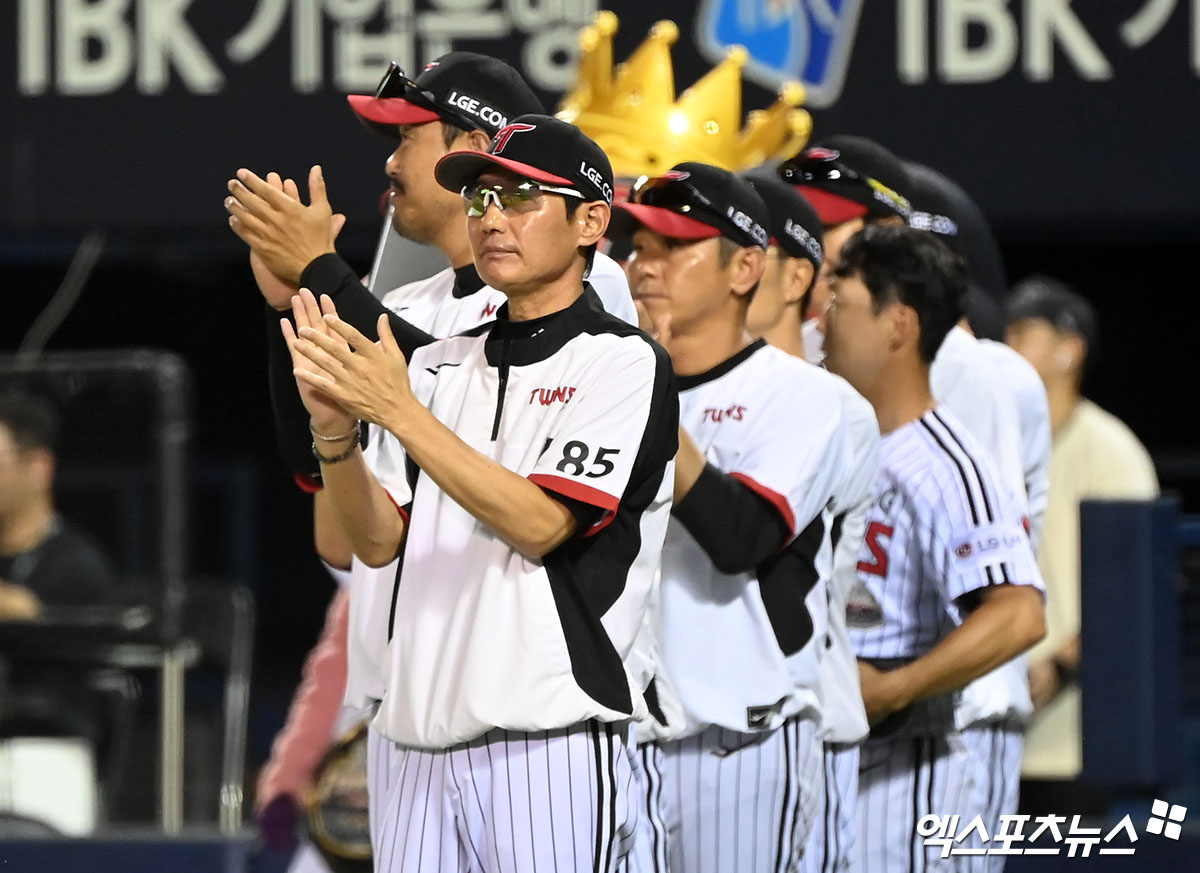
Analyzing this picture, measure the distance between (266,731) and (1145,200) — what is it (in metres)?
3.34

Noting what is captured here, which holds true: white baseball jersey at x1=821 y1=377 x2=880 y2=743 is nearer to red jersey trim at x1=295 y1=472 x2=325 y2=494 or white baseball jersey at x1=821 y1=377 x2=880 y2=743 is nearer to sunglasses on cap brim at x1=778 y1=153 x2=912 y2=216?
sunglasses on cap brim at x1=778 y1=153 x2=912 y2=216

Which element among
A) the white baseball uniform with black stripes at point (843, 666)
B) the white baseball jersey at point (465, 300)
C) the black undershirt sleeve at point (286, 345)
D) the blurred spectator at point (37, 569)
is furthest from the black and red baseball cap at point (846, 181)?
the blurred spectator at point (37, 569)

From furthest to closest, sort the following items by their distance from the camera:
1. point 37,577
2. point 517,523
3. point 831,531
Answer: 1. point 37,577
2. point 831,531
3. point 517,523

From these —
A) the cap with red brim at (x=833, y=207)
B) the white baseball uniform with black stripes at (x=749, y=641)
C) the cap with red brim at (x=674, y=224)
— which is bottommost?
the white baseball uniform with black stripes at (x=749, y=641)

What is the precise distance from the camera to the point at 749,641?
10.5ft

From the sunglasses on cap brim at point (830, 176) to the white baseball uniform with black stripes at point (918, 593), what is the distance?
58 cm

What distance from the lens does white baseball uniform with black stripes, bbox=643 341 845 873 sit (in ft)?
10.5

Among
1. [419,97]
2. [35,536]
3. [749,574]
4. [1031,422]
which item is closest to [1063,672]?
[1031,422]

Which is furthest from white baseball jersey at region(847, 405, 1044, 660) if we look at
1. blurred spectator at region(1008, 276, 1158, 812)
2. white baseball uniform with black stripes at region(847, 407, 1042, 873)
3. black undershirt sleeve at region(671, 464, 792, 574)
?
blurred spectator at region(1008, 276, 1158, 812)

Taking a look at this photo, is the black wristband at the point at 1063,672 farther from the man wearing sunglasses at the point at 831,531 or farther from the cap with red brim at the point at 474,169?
the cap with red brim at the point at 474,169

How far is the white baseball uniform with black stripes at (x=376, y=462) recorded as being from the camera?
9.92 feet

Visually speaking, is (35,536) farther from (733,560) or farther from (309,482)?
(733,560)

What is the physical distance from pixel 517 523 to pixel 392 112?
0.85m

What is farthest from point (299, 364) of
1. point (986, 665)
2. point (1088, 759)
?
point (1088, 759)
